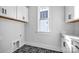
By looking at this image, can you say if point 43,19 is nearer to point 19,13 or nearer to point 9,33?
point 19,13

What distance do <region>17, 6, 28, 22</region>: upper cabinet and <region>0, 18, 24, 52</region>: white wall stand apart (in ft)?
0.31

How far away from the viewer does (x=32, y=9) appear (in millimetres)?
1089

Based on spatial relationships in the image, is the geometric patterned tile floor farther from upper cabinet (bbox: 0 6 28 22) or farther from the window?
upper cabinet (bbox: 0 6 28 22)

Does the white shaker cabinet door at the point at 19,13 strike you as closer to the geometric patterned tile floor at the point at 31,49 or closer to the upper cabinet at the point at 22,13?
the upper cabinet at the point at 22,13

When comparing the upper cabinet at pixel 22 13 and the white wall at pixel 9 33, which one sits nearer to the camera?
the white wall at pixel 9 33

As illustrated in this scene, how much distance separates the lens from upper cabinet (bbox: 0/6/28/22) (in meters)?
0.87

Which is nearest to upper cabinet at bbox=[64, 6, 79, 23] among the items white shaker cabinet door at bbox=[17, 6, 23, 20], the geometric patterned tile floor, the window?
the window

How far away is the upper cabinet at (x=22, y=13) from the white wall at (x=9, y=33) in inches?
3.8

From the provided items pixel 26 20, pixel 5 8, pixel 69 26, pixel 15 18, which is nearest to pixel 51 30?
pixel 69 26

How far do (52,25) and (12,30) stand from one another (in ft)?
1.91

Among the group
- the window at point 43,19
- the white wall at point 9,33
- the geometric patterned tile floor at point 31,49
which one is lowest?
the geometric patterned tile floor at point 31,49

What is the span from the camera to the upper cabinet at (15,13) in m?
0.87

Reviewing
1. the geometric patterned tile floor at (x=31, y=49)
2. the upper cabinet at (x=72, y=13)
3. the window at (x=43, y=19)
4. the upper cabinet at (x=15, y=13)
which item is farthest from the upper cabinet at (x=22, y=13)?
the upper cabinet at (x=72, y=13)

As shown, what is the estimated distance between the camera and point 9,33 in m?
0.99
